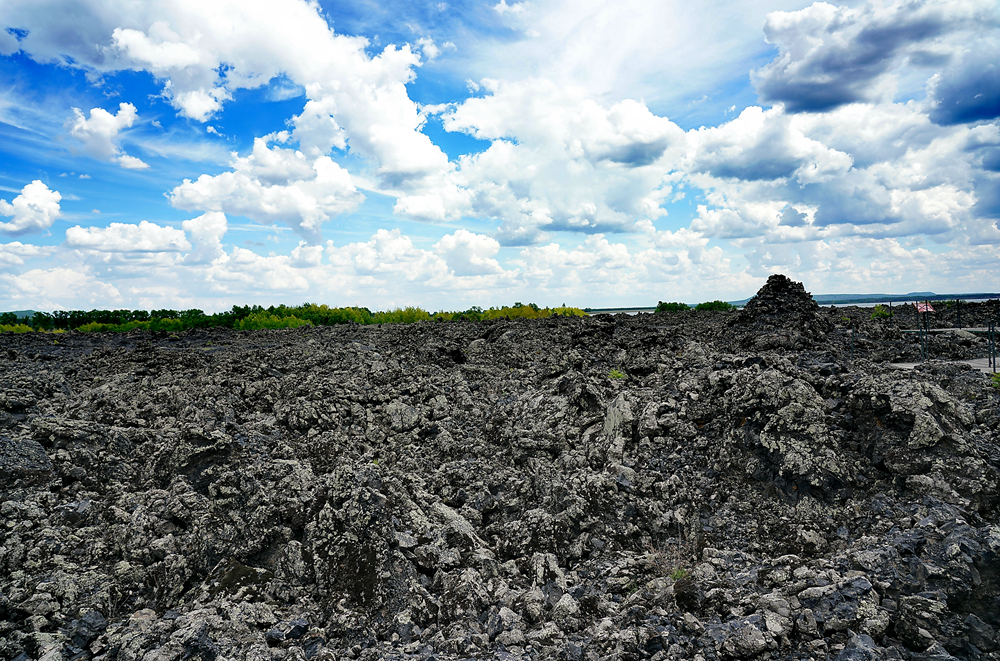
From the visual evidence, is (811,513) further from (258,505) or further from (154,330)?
(154,330)

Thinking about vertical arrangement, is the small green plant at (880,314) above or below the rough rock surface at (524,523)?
above

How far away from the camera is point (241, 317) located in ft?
128

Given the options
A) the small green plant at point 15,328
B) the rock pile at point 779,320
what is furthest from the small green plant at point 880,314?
the small green plant at point 15,328

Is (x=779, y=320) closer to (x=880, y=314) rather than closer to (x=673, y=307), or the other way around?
(x=880, y=314)

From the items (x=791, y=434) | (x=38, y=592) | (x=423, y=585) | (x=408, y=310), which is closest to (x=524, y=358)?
(x=791, y=434)

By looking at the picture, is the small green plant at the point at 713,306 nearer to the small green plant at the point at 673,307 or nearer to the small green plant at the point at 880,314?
the small green plant at the point at 673,307

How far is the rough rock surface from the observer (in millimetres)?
4793

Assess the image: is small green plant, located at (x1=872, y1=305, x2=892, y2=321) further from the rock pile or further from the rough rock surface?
the rough rock surface

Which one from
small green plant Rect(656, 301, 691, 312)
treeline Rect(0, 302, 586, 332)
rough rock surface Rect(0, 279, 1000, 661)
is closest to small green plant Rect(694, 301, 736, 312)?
small green plant Rect(656, 301, 691, 312)

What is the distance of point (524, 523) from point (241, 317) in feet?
125

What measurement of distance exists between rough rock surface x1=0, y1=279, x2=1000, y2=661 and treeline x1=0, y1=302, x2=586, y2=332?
79.2 ft

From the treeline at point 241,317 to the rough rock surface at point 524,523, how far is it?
24.1m

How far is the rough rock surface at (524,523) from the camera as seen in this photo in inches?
189

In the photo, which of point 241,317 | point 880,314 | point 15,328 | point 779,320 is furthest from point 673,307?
point 15,328
